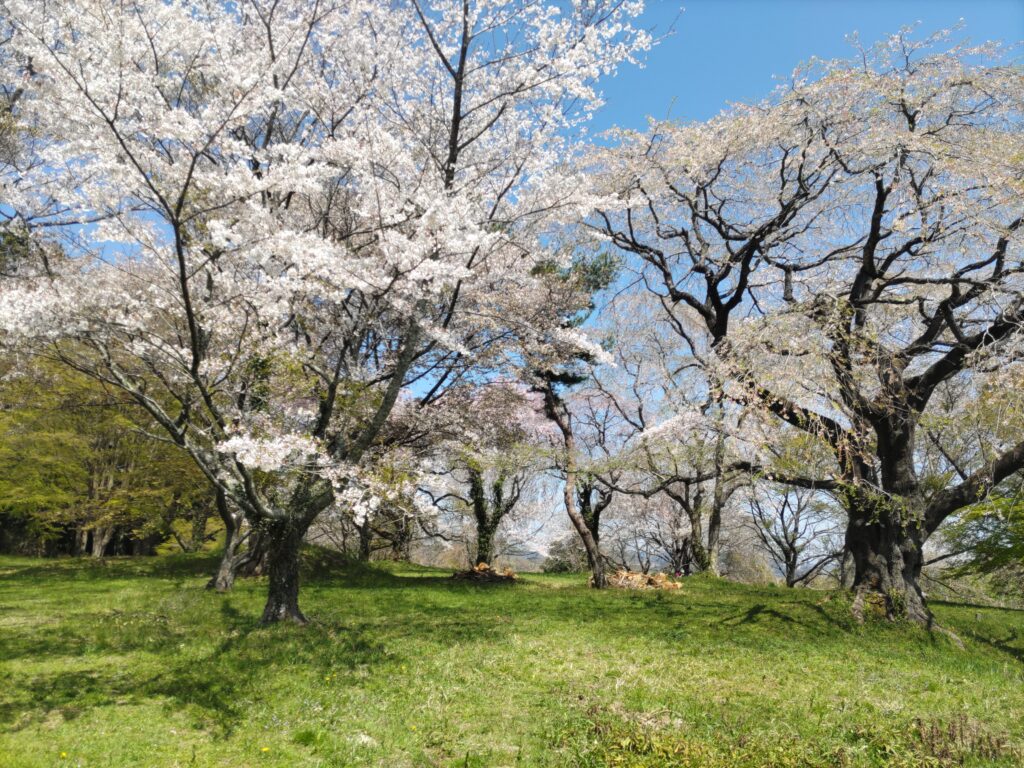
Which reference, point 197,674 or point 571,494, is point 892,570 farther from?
point 197,674

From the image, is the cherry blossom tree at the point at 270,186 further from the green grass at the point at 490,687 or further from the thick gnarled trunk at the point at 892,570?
the thick gnarled trunk at the point at 892,570

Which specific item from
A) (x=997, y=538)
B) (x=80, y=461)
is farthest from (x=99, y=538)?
(x=997, y=538)

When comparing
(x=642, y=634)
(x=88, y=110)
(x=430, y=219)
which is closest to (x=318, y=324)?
(x=430, y=219)

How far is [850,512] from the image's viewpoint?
11.8 meters

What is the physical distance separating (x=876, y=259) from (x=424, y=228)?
930 centimetres

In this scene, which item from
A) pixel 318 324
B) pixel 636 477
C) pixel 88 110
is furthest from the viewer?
pixel 636 477

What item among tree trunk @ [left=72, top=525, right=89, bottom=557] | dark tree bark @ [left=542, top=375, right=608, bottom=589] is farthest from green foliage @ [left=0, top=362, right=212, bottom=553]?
dark tree bark @ [left=542, top=375, right=608, bottom=589]

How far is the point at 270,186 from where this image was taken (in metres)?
6.70

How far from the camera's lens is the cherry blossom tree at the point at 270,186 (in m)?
6.39

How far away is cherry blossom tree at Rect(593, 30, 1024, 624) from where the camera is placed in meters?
9.36

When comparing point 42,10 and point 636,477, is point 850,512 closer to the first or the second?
point 636,477

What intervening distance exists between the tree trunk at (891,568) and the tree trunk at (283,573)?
934 cm

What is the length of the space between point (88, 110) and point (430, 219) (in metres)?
3.52

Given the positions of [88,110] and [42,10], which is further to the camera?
[42,10]
